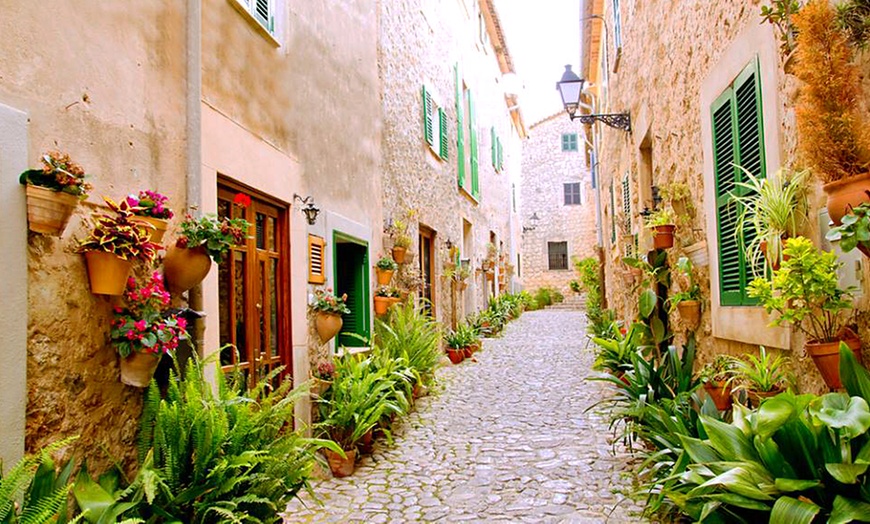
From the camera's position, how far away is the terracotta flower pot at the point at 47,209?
224cm

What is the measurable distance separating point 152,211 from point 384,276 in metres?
4.45

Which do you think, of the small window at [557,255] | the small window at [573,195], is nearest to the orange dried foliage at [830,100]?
the small window at [557,255]

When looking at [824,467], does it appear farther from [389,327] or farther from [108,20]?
[389,327]

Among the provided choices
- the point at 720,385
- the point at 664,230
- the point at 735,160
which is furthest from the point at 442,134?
the point at 720,385

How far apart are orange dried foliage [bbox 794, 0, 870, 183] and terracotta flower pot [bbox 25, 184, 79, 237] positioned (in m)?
2.80

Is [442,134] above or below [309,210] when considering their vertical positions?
above

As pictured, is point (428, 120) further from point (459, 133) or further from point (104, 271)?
point (104, 271)

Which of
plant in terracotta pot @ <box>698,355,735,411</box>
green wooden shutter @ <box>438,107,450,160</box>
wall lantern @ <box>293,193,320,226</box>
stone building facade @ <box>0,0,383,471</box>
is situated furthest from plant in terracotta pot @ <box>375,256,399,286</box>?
plant in terracotta pot @ <box>698,355,735,411</box>

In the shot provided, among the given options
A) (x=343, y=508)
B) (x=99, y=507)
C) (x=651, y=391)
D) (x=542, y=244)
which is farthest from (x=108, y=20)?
(x=542, y=244)

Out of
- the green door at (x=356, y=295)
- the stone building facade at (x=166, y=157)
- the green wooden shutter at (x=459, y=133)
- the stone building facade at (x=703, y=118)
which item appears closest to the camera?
the stone building facade at (x=166, y=157)

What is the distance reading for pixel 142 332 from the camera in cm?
269

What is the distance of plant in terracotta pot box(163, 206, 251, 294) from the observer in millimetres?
3104

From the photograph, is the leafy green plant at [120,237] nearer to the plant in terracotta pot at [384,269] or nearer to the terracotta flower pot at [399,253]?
the plant in terracotta pot at [384,269]

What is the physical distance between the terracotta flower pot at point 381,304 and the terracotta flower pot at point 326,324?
67.6 inches
